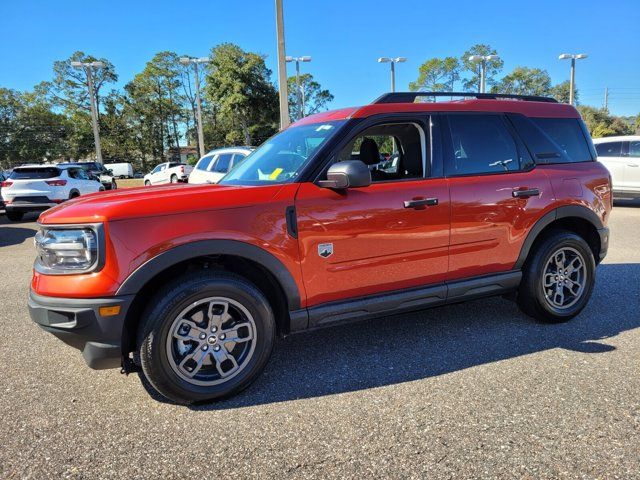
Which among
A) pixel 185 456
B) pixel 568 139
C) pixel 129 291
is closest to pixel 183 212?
pixel 129 291

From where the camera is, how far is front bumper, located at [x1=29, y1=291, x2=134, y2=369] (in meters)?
2.57

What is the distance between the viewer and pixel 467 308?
15.2ft

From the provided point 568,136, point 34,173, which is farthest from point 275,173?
point 34,173

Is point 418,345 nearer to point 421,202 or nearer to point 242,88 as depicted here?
point 421,202

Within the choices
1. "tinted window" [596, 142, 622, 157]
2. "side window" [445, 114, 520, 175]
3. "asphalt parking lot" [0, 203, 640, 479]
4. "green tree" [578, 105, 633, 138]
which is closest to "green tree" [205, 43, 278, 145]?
"tinted window" [596, 142, 622, 157]

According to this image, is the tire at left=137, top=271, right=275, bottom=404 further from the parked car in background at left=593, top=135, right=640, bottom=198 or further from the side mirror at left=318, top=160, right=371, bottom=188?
the parked car in background at left=593, top=135, right=640, bottom=198

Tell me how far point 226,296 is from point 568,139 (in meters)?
3.48

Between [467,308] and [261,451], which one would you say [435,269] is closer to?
[467,308]

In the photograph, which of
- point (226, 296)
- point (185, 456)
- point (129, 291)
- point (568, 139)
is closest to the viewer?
point (185, 456)

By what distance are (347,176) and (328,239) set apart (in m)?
0.44

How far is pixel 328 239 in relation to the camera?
3.05m

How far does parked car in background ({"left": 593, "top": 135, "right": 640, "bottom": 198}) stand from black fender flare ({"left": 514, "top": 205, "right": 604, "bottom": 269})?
380 inches

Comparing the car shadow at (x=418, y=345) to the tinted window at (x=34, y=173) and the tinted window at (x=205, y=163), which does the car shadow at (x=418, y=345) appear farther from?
the tinted window at (x=34, y=173)

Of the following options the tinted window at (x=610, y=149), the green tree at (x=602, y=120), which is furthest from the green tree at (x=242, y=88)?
the green tree at (x=602, y=120)
